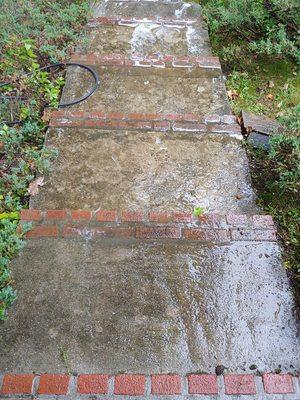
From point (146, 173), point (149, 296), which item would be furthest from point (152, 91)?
point (149, 296)

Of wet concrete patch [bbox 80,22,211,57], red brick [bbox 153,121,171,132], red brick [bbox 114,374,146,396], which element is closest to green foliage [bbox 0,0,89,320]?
wet concrete patch [bbox 80,22,211,57]

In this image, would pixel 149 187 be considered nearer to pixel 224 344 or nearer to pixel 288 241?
pixel 288 241

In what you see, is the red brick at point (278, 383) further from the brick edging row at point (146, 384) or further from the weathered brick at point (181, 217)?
the weathered brick at point (181, 217)

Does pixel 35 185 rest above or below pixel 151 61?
below

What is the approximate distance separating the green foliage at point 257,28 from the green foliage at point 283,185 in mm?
1426

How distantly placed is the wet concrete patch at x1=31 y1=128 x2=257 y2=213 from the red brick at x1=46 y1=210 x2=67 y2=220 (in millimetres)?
75

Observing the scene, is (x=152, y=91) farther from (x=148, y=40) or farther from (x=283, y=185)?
(x=283, y=185)

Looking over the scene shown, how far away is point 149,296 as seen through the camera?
2248 mm

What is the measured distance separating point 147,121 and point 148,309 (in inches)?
69.3

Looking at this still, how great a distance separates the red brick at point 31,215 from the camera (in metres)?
2.65

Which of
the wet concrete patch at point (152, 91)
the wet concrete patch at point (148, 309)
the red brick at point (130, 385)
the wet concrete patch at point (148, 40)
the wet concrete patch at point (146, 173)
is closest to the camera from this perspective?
the red brick at point (130, 385)

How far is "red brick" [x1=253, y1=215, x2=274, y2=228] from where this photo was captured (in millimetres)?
2615

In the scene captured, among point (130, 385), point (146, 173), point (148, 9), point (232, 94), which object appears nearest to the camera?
point (130, 385)

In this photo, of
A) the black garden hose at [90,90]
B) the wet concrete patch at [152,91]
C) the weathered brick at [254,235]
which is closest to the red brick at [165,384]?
the weathered brick at [254,235]
